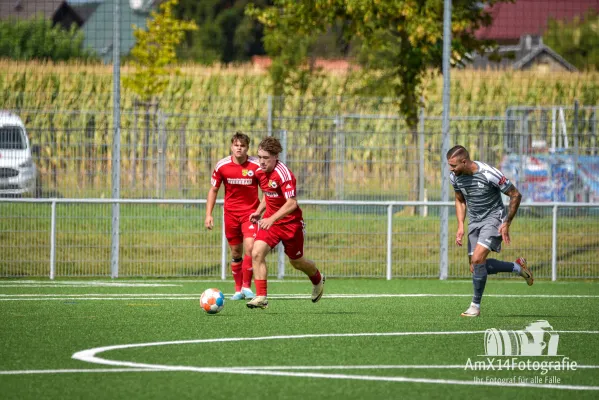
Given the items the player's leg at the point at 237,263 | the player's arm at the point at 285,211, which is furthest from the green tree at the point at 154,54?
the player's arm at the point at 285,211

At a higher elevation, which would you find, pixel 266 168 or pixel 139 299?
pixel 266 168

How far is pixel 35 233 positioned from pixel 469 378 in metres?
12.1

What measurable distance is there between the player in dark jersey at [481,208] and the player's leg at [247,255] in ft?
9.25

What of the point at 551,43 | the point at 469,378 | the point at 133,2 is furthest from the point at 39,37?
the point at 551,43

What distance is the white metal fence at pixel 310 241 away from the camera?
18.3 m

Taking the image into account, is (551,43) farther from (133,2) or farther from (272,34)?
(272,34)

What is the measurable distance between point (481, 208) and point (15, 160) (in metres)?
8.95

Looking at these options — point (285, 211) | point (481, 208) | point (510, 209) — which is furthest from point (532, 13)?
point (285, 211)

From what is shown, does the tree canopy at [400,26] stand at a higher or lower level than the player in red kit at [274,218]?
higher

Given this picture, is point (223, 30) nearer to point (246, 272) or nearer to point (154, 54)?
point (154, 54)

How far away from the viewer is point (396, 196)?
19.1 meters

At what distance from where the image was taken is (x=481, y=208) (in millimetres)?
12055

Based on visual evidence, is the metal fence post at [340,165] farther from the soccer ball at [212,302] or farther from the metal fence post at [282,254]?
the soccer ball at [212,302]

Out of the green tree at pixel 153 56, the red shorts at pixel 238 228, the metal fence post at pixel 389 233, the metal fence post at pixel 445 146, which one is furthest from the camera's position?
the green tree at pixel 153 56
